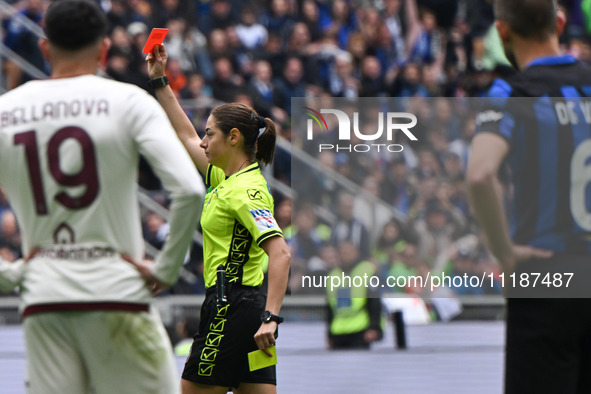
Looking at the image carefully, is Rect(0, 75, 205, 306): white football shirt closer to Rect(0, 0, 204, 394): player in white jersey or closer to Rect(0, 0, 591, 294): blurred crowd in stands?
Rect(0, 0, 204, 394): player in white jersey

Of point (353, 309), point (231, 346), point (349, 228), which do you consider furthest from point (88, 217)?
point (349, 228)

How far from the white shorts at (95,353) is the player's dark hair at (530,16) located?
65.6 inches

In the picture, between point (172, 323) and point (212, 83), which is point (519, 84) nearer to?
point (172, 323)

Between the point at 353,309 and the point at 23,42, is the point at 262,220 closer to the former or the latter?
the point at 353,309

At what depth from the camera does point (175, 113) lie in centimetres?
548

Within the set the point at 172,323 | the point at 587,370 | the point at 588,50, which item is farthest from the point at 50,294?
the point at 588,50

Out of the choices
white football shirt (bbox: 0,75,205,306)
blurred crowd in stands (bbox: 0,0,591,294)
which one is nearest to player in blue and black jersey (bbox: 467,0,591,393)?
white football shirt (bbox: 0,75,205,306)

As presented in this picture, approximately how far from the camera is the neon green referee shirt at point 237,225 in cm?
488

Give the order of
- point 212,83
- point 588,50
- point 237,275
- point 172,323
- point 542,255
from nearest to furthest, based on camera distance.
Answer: point 542,255 → point 237,275 → point 172,323 → point 212,83 → point 588,50

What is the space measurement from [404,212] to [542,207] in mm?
7802

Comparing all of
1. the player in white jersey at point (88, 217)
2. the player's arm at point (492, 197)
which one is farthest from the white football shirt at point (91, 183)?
the player's arm at point (492, 197)

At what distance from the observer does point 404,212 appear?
37.3 feet
